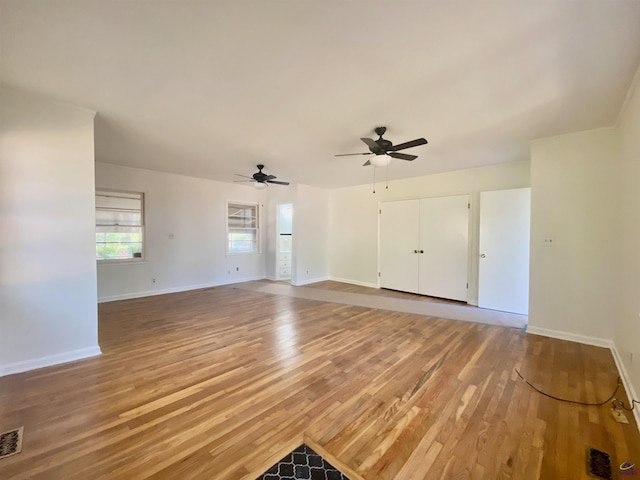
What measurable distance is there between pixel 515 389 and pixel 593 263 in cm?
216

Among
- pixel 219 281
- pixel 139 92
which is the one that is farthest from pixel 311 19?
pixel 219 281

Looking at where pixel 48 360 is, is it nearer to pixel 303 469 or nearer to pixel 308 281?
pixel 303 469

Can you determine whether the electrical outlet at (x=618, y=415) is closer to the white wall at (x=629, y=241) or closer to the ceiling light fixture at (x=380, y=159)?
the white wall at (x=629, y=241)

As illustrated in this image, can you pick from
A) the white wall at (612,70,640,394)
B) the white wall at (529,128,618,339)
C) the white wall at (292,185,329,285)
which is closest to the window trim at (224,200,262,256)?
the white wall at (292,185,329,285)

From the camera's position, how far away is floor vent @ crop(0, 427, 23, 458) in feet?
5.24

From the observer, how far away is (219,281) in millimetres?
6938

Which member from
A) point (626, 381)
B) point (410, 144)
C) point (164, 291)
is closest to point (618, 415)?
point (626, 381)

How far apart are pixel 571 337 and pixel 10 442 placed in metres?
5.47

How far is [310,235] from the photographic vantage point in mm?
7184

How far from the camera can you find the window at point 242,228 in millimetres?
7211

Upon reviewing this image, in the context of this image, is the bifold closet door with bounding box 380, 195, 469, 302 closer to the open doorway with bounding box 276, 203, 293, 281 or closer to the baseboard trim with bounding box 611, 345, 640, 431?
the baseboard trim with bounding box 611, 345, 640, 431

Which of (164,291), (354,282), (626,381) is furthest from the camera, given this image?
(354,282)

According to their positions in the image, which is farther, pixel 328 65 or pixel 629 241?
pixel 629 241

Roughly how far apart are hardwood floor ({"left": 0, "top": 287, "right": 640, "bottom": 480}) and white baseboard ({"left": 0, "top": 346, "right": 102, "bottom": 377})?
96 mm
